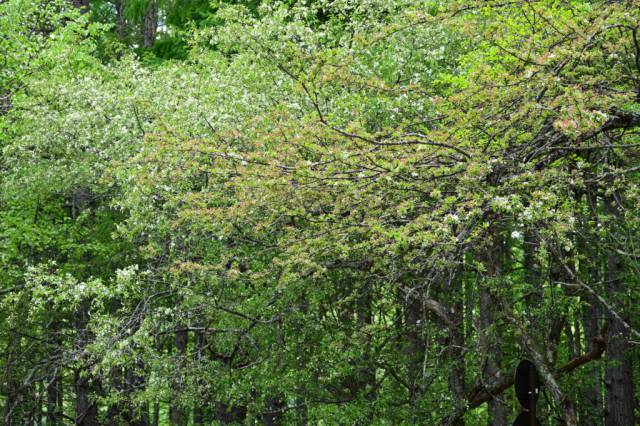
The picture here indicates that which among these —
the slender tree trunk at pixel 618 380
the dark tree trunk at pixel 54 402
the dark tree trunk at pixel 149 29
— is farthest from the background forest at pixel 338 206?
the dark tree trunk at pixel 149 29

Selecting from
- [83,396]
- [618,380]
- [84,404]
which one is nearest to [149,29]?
[83,396]

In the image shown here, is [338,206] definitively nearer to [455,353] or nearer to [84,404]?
[455,353]

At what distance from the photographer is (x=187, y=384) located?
37.6ft

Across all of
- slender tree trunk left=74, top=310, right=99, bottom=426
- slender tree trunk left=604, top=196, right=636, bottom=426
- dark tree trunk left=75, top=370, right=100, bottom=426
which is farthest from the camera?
dark tree trunk left=75, top=370, right=100, bottom=426

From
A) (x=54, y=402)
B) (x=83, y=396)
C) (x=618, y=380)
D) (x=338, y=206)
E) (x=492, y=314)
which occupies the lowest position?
(x=54, y=402)

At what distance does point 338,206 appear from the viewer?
8258 mm

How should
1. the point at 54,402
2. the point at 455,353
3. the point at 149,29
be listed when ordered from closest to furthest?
1. the point at 455,353
2. the point at 54,402
3. the point at 149,29

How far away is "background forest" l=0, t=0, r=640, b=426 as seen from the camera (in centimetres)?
747

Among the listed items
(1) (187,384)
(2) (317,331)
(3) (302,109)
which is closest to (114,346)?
(1) (187,384)

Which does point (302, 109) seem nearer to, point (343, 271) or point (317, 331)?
point (343, 271)

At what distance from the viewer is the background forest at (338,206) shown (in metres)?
7.47

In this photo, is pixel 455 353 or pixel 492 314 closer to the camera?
pixel 492 314

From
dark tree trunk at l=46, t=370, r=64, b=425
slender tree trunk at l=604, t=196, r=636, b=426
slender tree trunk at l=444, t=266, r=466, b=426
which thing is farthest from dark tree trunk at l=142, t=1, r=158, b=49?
slender tree trunk at l=604, t=196, r=636, b=426

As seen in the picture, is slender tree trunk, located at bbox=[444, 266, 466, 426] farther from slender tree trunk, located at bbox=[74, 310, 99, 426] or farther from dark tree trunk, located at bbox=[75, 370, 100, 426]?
dark tree trunk, located at bbox=[75, 370, 100, 426]
